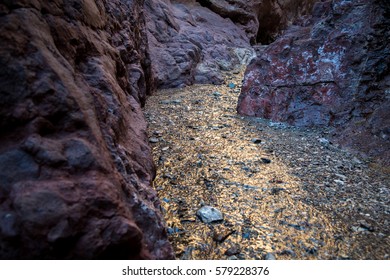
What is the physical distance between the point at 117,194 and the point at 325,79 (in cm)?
322

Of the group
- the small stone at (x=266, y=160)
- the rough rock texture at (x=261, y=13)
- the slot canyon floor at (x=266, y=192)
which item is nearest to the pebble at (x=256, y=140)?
the slot canyon floor at (x=266, y=192)

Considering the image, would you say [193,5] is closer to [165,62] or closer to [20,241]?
[165,62]

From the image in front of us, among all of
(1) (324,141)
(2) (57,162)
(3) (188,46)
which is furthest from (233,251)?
(3) (188,46)

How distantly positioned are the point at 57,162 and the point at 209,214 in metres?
A: 1.14

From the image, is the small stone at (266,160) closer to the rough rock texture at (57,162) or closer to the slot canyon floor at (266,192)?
the slot canyon floor at (266,192)

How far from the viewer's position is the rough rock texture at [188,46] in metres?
5.56

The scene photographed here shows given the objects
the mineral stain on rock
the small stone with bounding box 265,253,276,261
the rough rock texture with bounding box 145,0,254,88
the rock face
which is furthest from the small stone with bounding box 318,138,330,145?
the rough rock texture with bounding box 145,0,254,88

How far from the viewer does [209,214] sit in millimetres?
1984

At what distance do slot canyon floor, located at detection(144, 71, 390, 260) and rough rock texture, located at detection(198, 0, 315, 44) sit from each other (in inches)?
293

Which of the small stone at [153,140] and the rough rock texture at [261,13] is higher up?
the rough rock texture at [261,13]

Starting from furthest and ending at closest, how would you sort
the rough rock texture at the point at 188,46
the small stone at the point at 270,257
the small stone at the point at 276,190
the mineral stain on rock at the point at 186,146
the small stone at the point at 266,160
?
the rough rock texture at the point at 188,46 < the small stone at the point at 266,160 < the small stone at the point at 276,190 < the small stone at the point at 270,257 < the mineral stain on rock at the point at 186,146

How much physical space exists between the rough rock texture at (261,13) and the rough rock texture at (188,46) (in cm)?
117

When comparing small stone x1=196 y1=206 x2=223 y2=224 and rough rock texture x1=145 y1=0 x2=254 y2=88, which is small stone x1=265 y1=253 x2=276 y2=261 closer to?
small stone x1=196 y1=206 x2=223 y2=224

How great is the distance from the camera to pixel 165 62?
5578 mm
